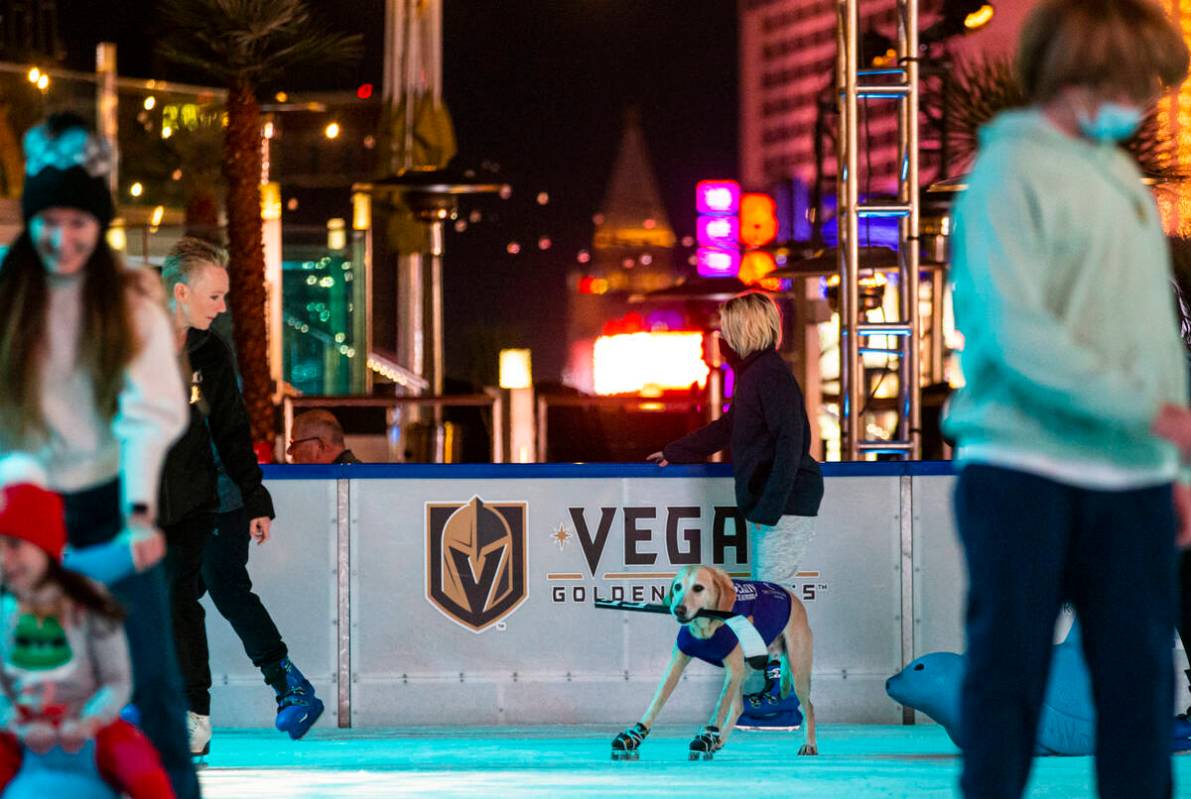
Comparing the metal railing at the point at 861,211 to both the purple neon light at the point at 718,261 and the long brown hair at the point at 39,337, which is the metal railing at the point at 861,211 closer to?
the long brown hair at the point at 39,337

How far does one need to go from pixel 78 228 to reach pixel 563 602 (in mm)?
4437

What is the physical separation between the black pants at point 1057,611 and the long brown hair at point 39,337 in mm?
1389

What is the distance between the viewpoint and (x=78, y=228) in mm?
3359

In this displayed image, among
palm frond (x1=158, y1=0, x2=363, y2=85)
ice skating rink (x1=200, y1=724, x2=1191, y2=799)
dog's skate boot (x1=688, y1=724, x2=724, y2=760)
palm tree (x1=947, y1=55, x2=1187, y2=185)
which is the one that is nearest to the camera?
ice skating rink (x1=200, y1=724, x2=1191, y2=799)

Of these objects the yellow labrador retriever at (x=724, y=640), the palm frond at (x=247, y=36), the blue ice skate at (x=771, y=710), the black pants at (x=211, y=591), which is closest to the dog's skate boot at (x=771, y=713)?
the blue ice skate at (x=771, y=710)

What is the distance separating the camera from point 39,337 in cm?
330

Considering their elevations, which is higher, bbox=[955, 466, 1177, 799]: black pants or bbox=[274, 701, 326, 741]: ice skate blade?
bbox=[955, 466, 1177, 799]: black pants

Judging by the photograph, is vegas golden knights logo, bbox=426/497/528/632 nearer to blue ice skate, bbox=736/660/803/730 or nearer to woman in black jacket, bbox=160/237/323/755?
blue ice skate, bbox=736/660/803/730

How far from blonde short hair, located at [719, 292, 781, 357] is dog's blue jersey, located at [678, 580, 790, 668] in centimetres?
95

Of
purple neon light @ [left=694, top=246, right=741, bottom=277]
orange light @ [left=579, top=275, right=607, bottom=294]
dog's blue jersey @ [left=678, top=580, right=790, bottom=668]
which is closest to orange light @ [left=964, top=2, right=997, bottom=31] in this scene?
dog's blue jersey @ [left=678, top=580, right=790, bottom=668]

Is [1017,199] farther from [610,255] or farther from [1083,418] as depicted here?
[610,255]

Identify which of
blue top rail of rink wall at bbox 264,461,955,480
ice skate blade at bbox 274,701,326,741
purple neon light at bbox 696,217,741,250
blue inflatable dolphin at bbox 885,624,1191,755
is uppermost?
purple neon light at bbox 696,217,741,250

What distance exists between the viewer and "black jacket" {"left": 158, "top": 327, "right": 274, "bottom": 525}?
5.36 m

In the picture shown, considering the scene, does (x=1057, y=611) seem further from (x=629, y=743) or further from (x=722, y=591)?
(x=629, y=743)
